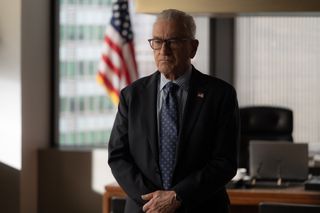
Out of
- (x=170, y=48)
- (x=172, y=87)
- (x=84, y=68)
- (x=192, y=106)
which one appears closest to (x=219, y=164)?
(x=192, y=106)

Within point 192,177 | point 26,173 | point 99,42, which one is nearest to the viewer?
point 192,177

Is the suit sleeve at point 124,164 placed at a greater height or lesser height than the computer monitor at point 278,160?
greater

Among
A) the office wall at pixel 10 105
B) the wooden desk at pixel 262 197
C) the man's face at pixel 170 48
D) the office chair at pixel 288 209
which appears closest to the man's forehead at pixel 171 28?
the man's face at pixel 170 48

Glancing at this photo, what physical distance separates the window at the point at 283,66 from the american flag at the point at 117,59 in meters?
0.95

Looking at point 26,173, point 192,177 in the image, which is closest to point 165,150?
point 192,177

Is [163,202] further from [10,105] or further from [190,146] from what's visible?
[10,105]

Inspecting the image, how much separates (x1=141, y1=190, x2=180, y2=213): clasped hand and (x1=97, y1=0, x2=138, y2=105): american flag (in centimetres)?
372

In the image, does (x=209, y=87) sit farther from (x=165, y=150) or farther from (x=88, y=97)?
(x=88, y=97)

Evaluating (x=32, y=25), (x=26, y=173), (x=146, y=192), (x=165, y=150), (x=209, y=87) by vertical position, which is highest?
(x=32, y=25)

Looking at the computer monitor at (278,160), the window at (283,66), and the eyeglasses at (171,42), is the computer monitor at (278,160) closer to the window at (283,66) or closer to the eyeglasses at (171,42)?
the window at (283,66)

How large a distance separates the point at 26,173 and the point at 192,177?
3640mm

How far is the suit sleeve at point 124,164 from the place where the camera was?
255 cm

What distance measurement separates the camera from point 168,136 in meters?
2.54

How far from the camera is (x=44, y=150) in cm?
621
